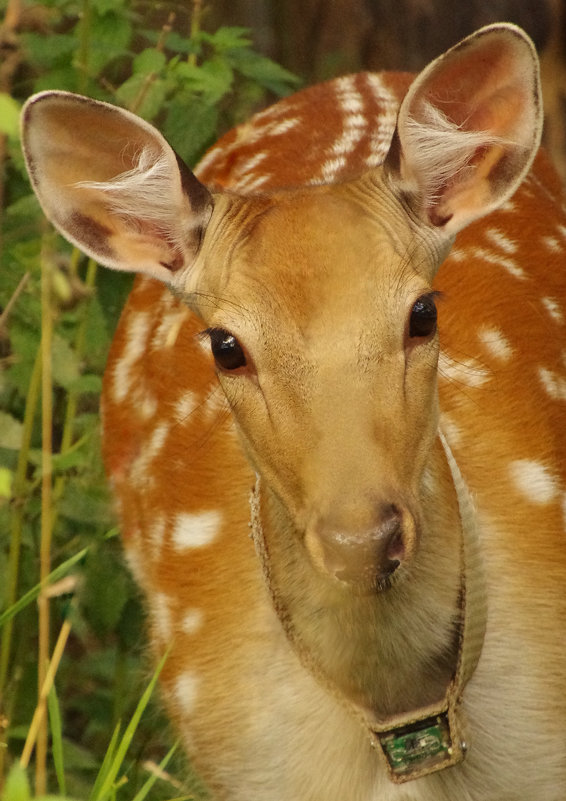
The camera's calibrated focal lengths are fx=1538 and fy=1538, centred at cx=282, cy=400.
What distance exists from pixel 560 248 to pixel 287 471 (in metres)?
1.42

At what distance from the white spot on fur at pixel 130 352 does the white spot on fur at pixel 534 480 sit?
1115 mm

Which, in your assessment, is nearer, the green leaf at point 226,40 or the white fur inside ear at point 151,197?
the white fur inside ear at point 151,197

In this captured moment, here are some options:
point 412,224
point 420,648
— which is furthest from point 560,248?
point 420,648

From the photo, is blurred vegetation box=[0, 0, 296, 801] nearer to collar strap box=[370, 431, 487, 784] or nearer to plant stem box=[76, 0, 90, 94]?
plant stem box=[76, 0, 90, 94]

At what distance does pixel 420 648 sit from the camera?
2.58 m

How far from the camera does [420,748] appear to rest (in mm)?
2631

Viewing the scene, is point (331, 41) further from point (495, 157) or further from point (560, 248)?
point (495, 157)

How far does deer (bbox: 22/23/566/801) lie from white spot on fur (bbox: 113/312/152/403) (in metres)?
0.46

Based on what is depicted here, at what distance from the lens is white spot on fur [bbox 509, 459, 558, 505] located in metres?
2.96

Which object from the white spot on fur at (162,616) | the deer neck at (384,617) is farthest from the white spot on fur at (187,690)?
the deer neck at (384,617)

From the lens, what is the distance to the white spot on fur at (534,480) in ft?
9.70

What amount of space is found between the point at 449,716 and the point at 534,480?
1.84ft

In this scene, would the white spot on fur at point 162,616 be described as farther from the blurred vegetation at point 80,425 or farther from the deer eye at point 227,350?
the deer eye at point 227,350

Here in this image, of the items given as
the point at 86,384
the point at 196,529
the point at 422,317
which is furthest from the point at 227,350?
the point at 86,384
